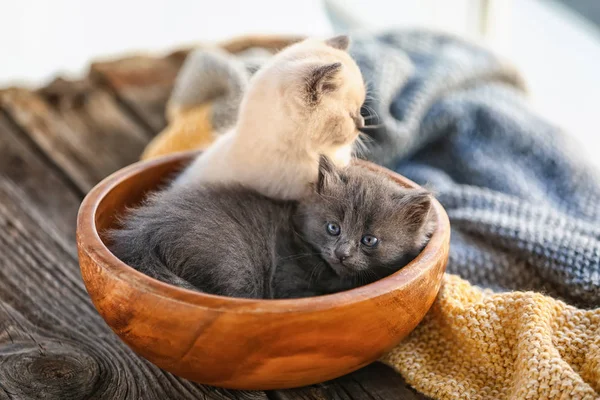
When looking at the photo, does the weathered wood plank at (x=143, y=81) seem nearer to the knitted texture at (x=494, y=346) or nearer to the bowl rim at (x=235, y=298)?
the bowl rim at (x=235, y=298)

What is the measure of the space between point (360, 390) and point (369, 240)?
20 cm

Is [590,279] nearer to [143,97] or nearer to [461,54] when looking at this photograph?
[461,54]

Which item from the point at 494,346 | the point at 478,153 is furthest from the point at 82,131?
the point at 494,346

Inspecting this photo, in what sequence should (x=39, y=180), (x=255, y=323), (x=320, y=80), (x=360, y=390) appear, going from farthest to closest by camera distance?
(x=39, y=180) < (x=320, y=80) < (x=360, y=390) < (x=255, y=323)

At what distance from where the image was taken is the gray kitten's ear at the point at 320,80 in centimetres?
93

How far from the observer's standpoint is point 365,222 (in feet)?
2.95

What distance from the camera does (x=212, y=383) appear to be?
2.50ft

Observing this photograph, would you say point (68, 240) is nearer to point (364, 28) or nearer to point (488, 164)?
point (488, 164)

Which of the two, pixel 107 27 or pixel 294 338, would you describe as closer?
pixel 294 338

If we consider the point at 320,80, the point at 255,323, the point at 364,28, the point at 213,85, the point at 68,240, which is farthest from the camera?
the point at 364,28

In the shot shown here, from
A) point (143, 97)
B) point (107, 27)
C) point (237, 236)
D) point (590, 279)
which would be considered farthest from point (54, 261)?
point (107, 27)

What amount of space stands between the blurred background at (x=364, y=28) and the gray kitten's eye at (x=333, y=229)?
43.3 inches

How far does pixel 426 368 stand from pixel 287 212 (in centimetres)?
29

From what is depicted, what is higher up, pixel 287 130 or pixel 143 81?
pixel 287 130
